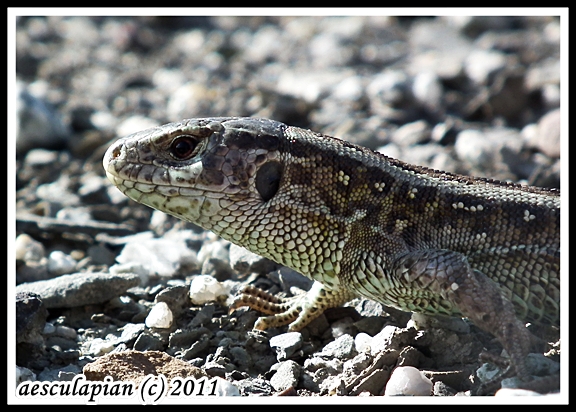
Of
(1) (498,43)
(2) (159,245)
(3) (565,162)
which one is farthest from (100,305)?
(1) (498,43)

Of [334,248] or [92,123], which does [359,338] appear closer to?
[334,248]

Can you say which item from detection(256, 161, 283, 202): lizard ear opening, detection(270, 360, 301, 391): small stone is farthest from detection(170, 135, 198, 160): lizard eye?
detection(270, 360, 301, 391): small stone

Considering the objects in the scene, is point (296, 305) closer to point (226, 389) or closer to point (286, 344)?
point (286, 344)

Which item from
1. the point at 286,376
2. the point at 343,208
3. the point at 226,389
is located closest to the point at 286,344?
the point at 286,376

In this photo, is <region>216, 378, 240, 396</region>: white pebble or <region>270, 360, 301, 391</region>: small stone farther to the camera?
<region>270, 360, 301, 391</region>: small stone

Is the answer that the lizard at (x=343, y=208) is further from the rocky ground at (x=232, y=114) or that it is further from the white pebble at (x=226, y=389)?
the white pebble at (x=226, y=389)

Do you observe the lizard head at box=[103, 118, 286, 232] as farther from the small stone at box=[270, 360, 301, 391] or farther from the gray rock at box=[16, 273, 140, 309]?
the gray rock at box=[16, 273, 140, 309]

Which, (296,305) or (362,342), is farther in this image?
(296,305)
